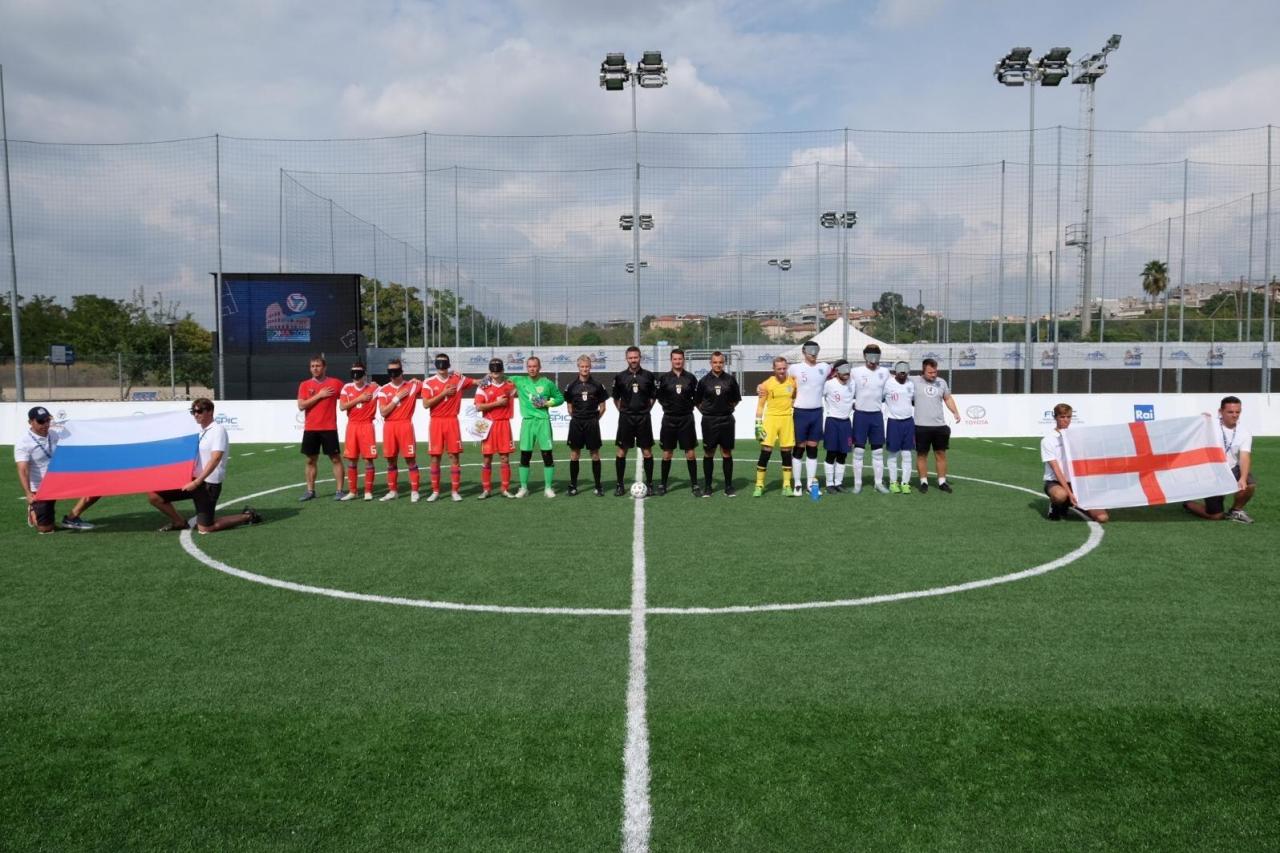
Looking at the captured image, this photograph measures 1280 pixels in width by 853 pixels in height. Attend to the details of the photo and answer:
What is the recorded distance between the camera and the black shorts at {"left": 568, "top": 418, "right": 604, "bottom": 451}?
456 inches

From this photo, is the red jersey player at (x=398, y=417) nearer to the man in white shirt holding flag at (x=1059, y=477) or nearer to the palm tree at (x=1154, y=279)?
the man in white shirt holding flag at (x=1059, y=477)

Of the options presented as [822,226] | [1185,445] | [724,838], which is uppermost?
[822,226]

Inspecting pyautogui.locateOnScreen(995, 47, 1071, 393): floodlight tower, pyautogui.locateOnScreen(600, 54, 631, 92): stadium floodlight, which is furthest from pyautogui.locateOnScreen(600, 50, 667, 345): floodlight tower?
pyautogui.locateOnScreen(995, 47, 1071, 393): floodlight tower

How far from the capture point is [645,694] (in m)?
4.49

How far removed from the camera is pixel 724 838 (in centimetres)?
319

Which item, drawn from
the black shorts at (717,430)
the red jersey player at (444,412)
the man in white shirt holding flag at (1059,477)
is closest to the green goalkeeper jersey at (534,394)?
the red jersey player at (444,412)

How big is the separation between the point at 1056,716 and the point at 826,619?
1.79 meters

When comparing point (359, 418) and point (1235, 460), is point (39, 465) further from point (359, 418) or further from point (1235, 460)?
point (1235, 460)

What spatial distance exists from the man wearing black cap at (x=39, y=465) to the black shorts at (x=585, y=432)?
5.72m

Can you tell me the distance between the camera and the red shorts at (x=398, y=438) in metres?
11.2

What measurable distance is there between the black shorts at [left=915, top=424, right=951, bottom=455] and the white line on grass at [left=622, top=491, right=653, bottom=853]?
23.1 ft

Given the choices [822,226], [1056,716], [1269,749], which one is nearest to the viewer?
[1269,749]

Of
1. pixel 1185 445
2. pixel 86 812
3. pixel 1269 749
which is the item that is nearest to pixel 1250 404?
pixel 1185 445

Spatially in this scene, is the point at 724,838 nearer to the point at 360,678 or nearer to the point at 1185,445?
the point at 360,678
